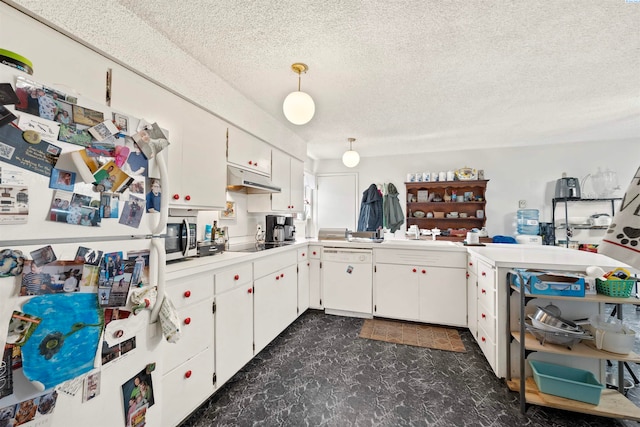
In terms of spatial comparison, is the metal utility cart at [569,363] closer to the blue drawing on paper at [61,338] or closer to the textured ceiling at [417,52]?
the textured ceiling at [417,52]

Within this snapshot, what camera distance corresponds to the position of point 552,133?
13.5 feet

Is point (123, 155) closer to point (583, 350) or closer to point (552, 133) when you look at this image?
point (583, 350)

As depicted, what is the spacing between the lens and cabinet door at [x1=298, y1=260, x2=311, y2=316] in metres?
3.25

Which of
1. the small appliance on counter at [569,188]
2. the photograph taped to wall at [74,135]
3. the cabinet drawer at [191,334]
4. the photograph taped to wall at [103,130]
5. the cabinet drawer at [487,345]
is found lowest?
the cabinet drawer at [487,345]

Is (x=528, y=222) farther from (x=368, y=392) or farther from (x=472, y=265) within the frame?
(x=368, y=392)

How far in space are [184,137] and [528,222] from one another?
211 inches

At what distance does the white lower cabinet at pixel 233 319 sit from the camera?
1.87 m

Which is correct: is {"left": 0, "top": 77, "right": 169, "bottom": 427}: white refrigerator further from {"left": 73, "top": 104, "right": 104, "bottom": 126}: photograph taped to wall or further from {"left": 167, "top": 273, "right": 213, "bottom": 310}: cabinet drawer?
{"left": 167, "top": 273, "right": 213, "bottom": 310}: cabinet drawer

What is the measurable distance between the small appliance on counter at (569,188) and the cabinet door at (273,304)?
4.56 meters

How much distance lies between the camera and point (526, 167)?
4.79m

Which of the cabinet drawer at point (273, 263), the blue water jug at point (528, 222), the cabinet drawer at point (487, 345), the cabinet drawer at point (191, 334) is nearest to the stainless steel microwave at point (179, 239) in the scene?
the cabinet drawer at point (191, 334)

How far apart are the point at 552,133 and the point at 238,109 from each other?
4622 mm

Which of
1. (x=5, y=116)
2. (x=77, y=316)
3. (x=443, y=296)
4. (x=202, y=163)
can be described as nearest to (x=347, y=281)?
(x=443, y=296)

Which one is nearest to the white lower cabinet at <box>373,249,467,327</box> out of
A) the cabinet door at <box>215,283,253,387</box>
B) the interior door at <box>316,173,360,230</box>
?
the cabinet door at <box>215,283,253,387</box>
